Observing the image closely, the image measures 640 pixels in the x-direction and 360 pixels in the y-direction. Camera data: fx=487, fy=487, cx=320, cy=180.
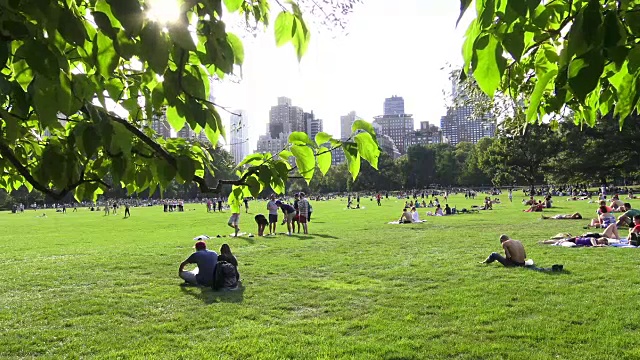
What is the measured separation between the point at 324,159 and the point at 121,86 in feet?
3.56

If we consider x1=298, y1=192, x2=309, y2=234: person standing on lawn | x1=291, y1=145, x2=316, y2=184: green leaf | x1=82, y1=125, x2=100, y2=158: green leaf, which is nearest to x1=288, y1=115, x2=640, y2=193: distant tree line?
x1=298, y1=192, x2=309, y2=234: person standing on lawn

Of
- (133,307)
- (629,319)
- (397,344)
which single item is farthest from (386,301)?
(133,307)

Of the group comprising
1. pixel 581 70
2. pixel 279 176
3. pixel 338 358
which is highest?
pixel 581 70

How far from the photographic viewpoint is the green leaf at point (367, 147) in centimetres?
192

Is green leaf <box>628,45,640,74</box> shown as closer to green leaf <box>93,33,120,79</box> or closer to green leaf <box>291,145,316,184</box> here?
green leaf <box>291,145,316,184</box>

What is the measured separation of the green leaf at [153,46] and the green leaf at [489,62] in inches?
38.6

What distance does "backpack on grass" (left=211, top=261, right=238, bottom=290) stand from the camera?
31.3ft

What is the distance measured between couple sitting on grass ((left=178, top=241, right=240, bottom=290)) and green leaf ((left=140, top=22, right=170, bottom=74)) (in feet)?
27.7

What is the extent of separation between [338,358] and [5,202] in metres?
97.6

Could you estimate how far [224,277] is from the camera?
9.57 m

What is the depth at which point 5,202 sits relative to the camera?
8588 centimetres

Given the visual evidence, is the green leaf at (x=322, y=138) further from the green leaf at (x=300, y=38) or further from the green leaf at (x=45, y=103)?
the green leaf at (x=45, y=103)

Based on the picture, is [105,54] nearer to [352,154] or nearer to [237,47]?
[237,47]

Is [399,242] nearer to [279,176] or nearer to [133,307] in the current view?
[133,307]
